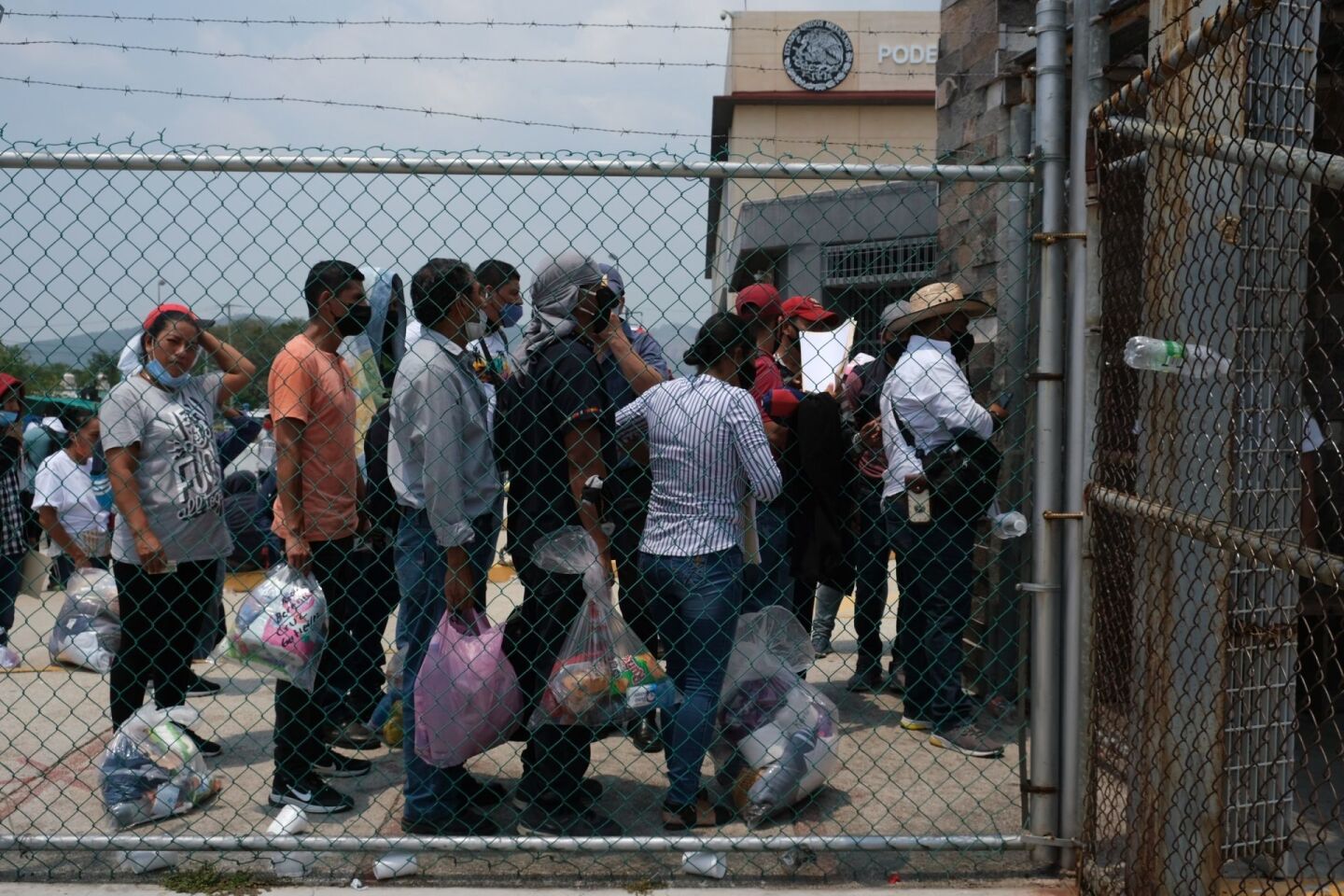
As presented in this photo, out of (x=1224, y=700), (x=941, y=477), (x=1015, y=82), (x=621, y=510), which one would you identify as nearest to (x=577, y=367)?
(x=621, y=510)

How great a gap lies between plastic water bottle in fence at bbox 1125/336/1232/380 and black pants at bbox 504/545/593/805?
199cm

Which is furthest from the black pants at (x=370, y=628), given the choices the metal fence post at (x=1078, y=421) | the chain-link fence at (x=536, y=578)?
the metal fence post at (x=1078, y=421)

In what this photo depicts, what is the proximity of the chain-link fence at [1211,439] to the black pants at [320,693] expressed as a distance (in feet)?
8.21

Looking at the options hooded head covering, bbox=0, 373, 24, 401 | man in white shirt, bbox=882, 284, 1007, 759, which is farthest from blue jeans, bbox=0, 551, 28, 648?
man in white shirt, bbox=882, 284, 1007, 759

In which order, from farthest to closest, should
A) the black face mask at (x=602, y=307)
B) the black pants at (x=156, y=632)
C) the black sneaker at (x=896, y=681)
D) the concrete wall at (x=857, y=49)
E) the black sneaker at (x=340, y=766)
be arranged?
the concrete wall at (x=857, y=49)
the black sneaker at (x=896, y=681)
the black sneaker at (x=340, y=766)
the black pants at (x=156, y=632)
the black face mask at (x=602, y=307)

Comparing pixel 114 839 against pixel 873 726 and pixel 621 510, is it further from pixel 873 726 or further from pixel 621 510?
pixel 873 726

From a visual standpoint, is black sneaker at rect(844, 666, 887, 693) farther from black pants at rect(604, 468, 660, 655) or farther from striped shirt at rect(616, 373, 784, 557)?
striped shirt at rect(616, 373, 784, 557)

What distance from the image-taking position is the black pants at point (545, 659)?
4.11 meters

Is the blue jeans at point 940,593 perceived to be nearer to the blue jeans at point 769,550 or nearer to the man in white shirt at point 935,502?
the man in white shirt at point 935,502

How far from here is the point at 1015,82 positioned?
543 centimetres

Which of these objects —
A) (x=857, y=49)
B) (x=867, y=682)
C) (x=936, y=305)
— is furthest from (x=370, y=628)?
(x=857, y=49)

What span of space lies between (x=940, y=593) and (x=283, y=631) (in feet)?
8.17

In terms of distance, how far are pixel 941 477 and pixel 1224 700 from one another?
76.8 inches

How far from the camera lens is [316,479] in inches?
176
